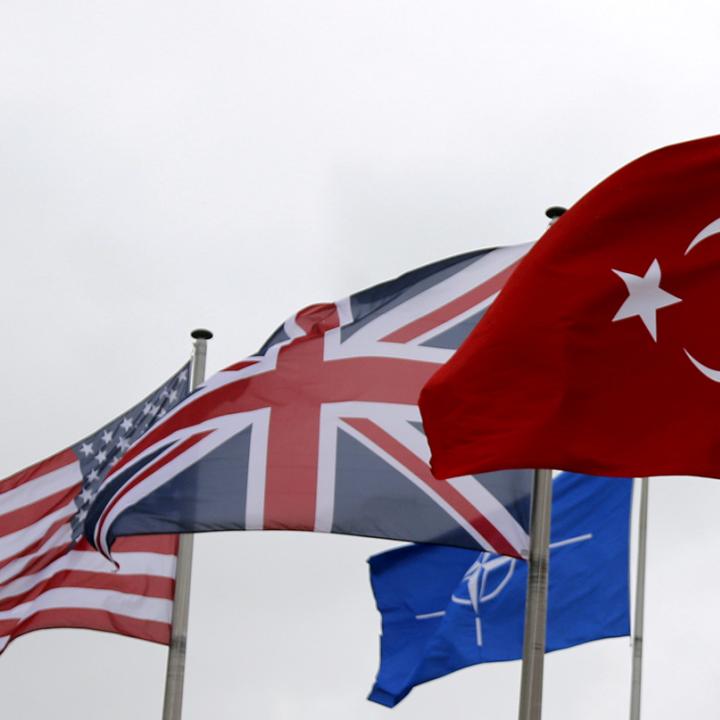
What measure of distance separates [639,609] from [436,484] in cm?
696

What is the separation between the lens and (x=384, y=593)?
19.5 metres

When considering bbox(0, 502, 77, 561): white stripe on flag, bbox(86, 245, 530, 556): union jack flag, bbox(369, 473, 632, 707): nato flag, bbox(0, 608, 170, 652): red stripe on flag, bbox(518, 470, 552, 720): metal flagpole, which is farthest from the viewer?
bbox(369, 473, 632, 707): nato flag

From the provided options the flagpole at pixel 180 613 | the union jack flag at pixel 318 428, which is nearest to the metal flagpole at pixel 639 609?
the flagpole at pixel 180 613

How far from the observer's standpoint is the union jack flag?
44.3 feet

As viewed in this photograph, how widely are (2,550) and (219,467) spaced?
465 cm

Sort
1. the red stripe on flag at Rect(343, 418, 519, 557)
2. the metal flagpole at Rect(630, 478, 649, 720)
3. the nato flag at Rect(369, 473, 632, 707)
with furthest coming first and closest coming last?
the metal flagpole at Rect(630, 478, 649, 720)
the nato flag at Rect(369, 473, 632, 707)
the red stripe on flag at Rect(343, 418, 519, 557)

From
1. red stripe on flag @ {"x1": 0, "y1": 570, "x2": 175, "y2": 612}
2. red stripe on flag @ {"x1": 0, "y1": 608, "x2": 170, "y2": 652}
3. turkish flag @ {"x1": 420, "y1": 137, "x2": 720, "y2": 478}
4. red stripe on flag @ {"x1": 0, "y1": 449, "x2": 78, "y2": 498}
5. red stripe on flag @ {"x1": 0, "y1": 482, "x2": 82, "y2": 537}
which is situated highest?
turkish flag @ {"x1": 420, "y1": 137, "x2": 720, "y2": 478}

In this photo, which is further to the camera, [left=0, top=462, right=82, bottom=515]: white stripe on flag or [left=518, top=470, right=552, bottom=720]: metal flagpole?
[left=0, top=462, right=82, bottom=515]: white stripe on flag

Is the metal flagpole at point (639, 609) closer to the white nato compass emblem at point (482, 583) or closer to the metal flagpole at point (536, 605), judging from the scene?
the white nato compass emblem at point (482, 583)

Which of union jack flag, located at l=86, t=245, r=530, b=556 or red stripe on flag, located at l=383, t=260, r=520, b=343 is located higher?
red stripe on flag, located at l=383, t=260, r=520, b=343

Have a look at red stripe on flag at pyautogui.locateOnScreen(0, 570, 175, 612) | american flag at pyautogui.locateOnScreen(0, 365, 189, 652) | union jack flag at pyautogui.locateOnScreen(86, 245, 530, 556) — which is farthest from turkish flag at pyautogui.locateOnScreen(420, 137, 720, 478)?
red stripe on flag at pyautogui.locateOnScreen(0, 570, 175, 612)

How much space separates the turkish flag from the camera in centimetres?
1044

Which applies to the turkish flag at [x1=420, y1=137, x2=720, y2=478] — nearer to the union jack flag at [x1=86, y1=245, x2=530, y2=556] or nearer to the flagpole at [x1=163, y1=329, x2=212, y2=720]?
the union jack flag at [x1=86, y1=245, x2=530, y2=556]

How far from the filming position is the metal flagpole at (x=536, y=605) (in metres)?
11.4
